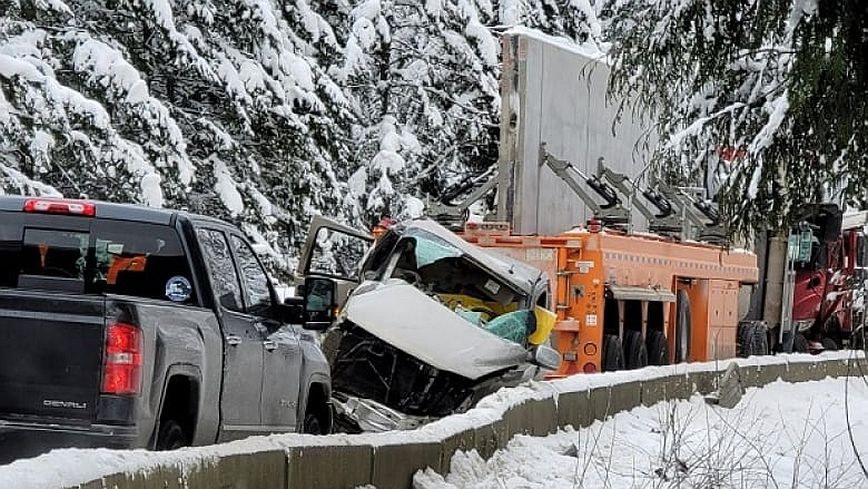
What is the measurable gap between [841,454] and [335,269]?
1968 cm

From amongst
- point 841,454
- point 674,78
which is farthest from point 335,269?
point 674,78

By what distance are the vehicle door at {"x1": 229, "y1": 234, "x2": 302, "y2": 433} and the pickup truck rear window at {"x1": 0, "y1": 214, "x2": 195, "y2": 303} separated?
0.93 meters

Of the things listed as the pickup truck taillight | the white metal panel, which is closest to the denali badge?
the pickup truck taillight

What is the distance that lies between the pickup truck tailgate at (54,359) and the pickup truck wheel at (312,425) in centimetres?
310

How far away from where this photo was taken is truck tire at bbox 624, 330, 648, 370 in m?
17.8

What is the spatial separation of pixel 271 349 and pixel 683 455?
2951 mm

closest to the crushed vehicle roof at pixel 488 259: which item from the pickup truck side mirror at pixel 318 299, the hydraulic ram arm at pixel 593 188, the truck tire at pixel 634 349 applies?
the hydraulic ram arm at pixel 593 188

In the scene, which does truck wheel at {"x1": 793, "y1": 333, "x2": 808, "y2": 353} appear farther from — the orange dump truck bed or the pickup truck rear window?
the pickup truck rear window

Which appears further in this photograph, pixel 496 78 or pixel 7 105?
pixel 496 78

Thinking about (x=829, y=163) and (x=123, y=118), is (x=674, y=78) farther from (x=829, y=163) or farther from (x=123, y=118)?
(x=123, y=118)

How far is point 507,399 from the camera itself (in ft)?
32.4

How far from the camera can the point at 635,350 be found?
17.8m

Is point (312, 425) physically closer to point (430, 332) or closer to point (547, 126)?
point (430, 332)

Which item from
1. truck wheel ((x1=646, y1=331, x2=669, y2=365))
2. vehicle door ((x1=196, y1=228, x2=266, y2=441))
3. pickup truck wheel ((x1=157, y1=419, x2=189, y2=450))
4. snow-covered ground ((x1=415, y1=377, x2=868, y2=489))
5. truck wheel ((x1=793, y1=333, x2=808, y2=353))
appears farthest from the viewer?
truck wheel ((x1=793, y1=333, x2=808, y2=353))
